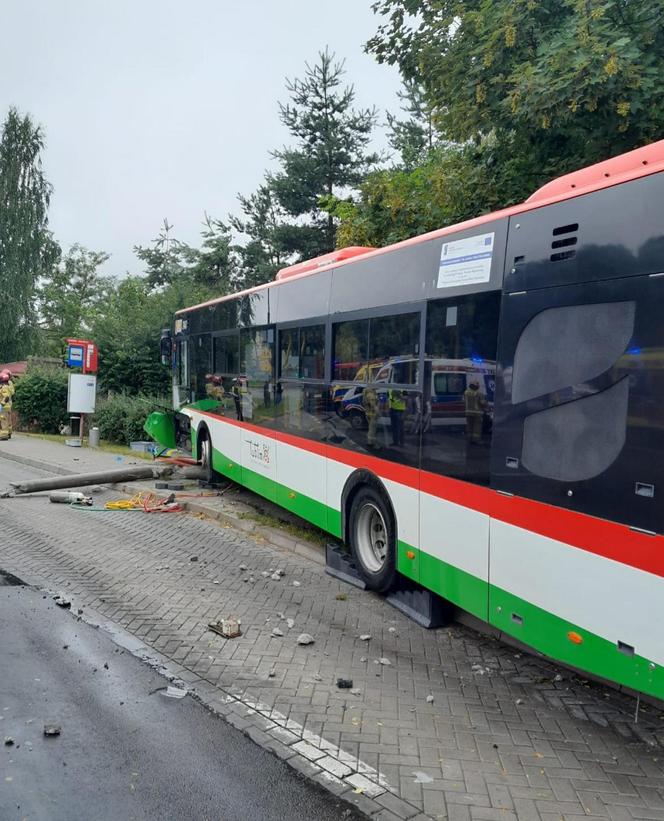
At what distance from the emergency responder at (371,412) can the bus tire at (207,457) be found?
20.2 feet

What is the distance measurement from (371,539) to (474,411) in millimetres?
2480

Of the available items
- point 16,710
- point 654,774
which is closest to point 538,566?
point 654,774

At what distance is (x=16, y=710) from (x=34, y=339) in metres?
43.4

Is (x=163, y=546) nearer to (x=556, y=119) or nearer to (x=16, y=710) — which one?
(x=16, y=710)

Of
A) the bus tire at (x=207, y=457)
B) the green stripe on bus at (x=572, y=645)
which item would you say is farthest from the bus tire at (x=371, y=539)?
the bus tire at (x=207, y=457)

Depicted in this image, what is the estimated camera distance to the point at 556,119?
7.91 m

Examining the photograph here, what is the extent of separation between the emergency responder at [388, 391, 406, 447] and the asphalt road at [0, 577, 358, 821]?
2.80 meters

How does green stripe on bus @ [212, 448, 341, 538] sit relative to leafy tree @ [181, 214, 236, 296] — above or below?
below

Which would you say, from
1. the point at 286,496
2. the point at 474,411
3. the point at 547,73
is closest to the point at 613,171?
the point at 474,411

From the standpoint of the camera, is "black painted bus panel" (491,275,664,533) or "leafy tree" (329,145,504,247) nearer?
"black painted bus panel" (491,275,664,533)

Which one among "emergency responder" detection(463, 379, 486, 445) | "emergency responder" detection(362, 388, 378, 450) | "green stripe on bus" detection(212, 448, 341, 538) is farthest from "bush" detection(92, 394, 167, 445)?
"emergency responder" detection(463, 379, 486, 445)

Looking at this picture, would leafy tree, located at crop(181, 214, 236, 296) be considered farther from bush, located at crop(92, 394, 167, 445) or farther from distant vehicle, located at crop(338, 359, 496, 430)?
distant vehicle, located at crop(338, 359, 496, 430)

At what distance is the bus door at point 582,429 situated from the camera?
3.70 meters

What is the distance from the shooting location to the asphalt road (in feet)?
11.3
